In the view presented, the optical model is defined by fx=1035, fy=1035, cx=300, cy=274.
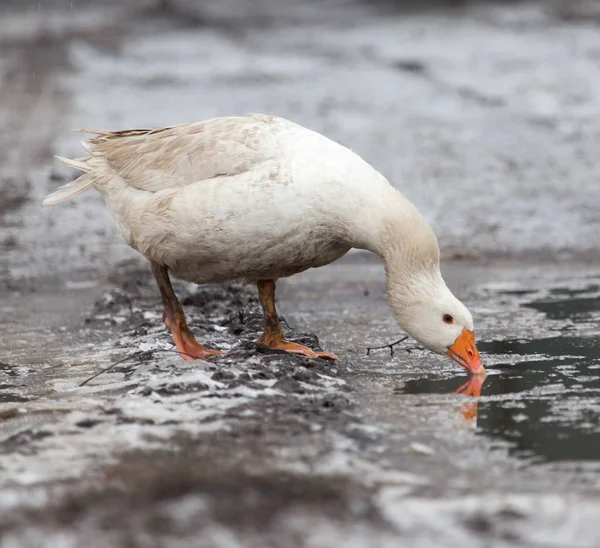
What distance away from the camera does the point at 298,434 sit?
446cm

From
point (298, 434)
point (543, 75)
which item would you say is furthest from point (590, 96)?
point (298, 434)

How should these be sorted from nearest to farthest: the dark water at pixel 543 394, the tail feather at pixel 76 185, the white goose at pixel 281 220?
the dark water at pixel 543 394, the white goose at pixel 281 220, the tail feather at pixel 76 185

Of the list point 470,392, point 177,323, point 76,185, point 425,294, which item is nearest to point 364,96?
point 76,185

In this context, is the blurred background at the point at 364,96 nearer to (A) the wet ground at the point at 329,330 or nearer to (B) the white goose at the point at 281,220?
(A) the wet ground at the point at 329,330

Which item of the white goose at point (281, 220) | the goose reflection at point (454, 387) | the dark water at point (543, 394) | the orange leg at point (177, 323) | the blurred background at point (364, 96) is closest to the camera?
the dark water at point (543, 394)

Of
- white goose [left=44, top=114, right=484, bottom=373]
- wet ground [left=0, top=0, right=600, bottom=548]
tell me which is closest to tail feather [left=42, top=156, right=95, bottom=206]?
white goose [left=44, top=114, right=484, bottom=373]

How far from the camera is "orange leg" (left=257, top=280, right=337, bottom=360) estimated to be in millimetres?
6133

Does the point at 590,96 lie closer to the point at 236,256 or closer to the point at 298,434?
the point at 236,256

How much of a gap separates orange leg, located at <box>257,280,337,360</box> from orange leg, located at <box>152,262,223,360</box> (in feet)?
1.04

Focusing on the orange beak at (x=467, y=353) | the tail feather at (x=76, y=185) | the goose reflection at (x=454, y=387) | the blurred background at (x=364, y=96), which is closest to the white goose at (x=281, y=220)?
the orange beak at (x=467, y=353)

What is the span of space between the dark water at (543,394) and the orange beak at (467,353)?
9 cm

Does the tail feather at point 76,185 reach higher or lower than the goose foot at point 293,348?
higher

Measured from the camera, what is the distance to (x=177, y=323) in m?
6.39

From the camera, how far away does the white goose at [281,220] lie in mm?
5609
